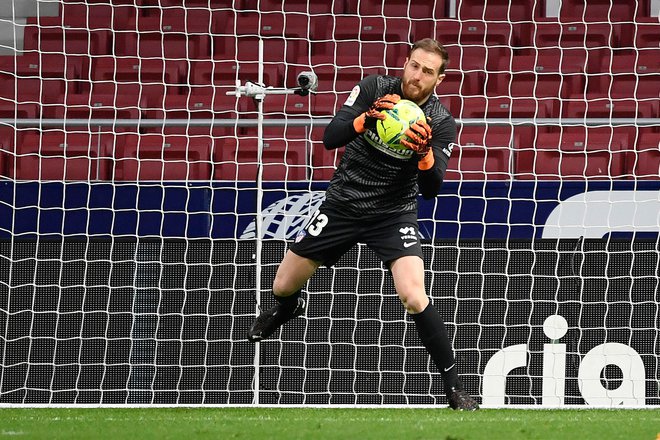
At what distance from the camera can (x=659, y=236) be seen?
20.7ft

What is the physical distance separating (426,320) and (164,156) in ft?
11.5

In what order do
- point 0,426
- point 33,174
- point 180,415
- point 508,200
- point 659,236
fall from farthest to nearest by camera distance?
1. point 33,174
2. point 508,200
3. point 659,236
4. point 180,415
5. point 0,426

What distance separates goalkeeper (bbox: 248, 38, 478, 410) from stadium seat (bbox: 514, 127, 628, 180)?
114 inches

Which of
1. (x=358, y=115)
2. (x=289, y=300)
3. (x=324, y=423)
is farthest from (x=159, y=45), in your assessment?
(x=324, y=423)

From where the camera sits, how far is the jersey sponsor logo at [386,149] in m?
5.20

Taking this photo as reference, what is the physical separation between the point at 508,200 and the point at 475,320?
0.81 m

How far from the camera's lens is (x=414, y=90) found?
525cm

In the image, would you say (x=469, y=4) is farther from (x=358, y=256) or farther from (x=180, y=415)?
(x=180, y=415)

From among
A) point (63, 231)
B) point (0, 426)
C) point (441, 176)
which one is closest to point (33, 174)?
point (63, 231)

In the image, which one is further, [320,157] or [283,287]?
[320,157]

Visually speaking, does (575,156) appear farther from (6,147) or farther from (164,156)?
(6,147)

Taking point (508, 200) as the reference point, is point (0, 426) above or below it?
below

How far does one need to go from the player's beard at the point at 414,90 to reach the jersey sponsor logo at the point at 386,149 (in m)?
0.26

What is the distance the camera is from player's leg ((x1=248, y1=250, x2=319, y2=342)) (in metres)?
5.57
